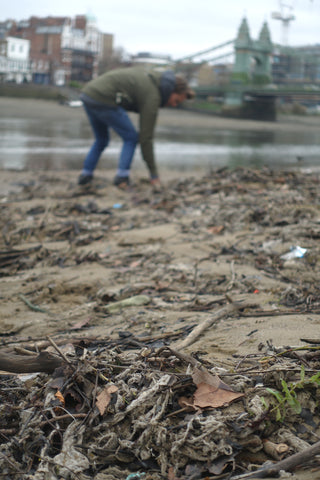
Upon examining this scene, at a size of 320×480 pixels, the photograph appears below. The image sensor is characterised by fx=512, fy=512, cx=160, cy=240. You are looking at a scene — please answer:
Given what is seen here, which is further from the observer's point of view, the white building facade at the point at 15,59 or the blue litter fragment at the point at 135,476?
the white building facade at the point at 15,59

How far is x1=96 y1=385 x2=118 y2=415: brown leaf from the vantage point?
1.56 metres

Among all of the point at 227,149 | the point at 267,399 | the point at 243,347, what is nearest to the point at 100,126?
the point at 243,347

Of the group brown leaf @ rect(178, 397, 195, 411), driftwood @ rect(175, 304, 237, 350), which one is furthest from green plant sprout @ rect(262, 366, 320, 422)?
driftwood @ rect(175, 304, 237, 350)

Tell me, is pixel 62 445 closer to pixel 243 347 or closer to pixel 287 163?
→ pixel 243 347

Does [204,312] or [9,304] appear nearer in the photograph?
[204,312]

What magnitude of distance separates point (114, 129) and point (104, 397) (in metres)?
6.00

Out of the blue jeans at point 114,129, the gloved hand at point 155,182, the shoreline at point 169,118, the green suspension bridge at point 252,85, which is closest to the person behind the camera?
the blue jeans at point 114,129

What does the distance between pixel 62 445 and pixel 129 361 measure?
41cm

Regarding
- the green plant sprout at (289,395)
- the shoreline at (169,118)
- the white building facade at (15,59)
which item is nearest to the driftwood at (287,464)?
the green plant sprout at (289,395)

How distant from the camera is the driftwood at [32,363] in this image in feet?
5.73

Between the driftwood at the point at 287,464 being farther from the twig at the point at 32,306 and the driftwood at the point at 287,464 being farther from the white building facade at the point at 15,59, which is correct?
the white building facade at the point at 15,59

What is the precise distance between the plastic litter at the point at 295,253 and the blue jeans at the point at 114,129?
4.08 metres

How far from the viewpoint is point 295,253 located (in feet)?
11.4

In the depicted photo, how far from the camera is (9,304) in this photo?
10.0 feet
